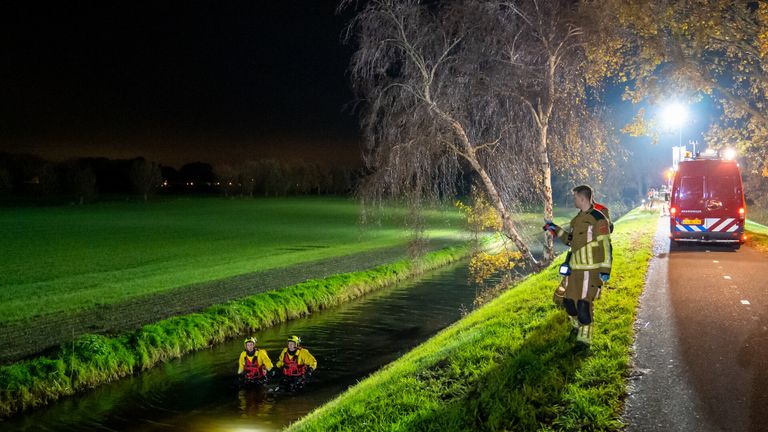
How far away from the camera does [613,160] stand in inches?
830

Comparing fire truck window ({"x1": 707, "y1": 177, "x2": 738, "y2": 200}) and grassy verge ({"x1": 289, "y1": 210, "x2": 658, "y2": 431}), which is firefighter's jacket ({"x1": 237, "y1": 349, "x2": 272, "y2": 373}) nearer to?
grassy verge ({"x1": 289, "y1": 210, "x2": 658, "y2": 431})

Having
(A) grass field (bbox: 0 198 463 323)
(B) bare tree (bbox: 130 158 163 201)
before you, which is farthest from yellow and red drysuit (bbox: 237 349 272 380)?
(B) bare tree (bbox: 130 158 163 201)

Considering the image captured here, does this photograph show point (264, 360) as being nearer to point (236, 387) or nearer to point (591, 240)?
point (236, 387)

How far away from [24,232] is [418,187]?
42265 mm

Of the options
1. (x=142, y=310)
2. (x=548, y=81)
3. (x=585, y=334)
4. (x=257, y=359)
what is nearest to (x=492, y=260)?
(x=548, y=81)

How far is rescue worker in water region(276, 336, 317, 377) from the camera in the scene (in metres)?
13.6

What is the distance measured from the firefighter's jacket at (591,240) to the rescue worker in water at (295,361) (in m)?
7.68

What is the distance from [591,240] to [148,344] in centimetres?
1266

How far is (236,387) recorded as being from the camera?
46.1 feet

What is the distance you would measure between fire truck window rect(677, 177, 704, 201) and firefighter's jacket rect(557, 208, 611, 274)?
15030 millimetres

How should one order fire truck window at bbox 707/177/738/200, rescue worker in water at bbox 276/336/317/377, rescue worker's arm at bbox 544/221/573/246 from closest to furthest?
1. rescue worker's arm at bbox 544/221/573/246
2. rescue worker in water at bbox 276/336/317/377
3. fire truck window at bbox 707/177/738/200

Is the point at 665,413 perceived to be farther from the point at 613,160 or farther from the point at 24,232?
the point at 24,232

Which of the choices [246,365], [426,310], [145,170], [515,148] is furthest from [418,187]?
[145,170]

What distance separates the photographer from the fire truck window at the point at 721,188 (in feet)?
65.3
